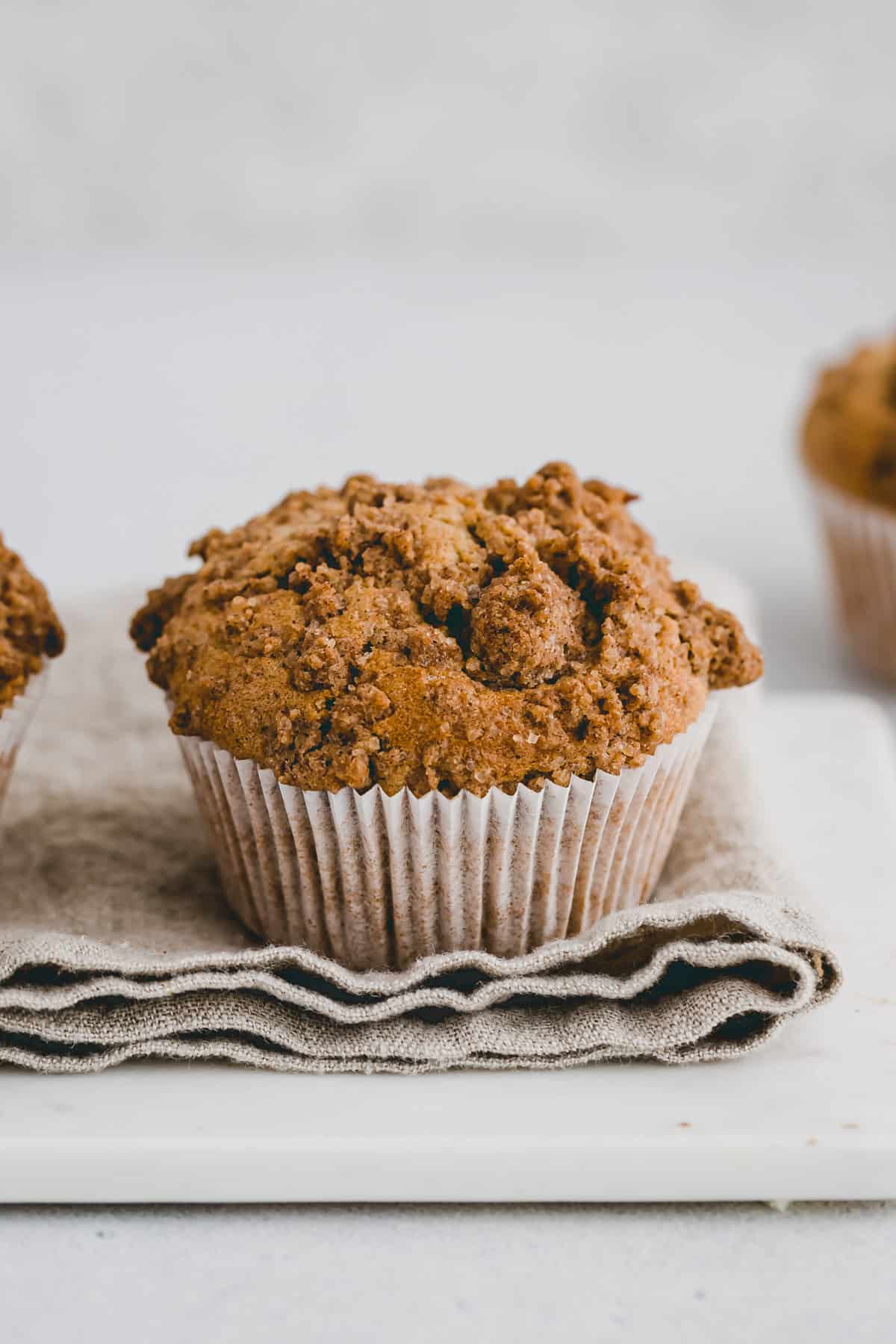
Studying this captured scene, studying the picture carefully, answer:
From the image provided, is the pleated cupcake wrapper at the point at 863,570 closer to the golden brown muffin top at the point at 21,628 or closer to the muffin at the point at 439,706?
the muffin at the point at 439,706

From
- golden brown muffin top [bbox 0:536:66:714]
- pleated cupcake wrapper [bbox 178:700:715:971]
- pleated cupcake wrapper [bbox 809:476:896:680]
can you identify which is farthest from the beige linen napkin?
pleated cupcake wrapper [bbox 809:476:896:680]

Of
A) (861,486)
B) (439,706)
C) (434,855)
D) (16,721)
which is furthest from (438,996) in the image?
(861,486)

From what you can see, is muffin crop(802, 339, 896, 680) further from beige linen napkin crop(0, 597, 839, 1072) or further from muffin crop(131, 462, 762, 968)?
beige linen napkin crop(0, 597, 839, 1072)

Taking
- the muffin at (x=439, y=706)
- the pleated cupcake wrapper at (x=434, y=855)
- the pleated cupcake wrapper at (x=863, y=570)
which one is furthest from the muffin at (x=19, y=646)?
the pleated cupcake wrapper at (x=863, y=570)

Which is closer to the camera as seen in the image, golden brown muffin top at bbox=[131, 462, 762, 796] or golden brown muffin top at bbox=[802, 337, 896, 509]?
golden brown muffin top at bbox=[131, 462, 762, 796]

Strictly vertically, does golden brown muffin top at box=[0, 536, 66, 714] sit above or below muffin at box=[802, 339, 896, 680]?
above

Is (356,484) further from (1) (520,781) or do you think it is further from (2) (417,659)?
(1) (520,781)
